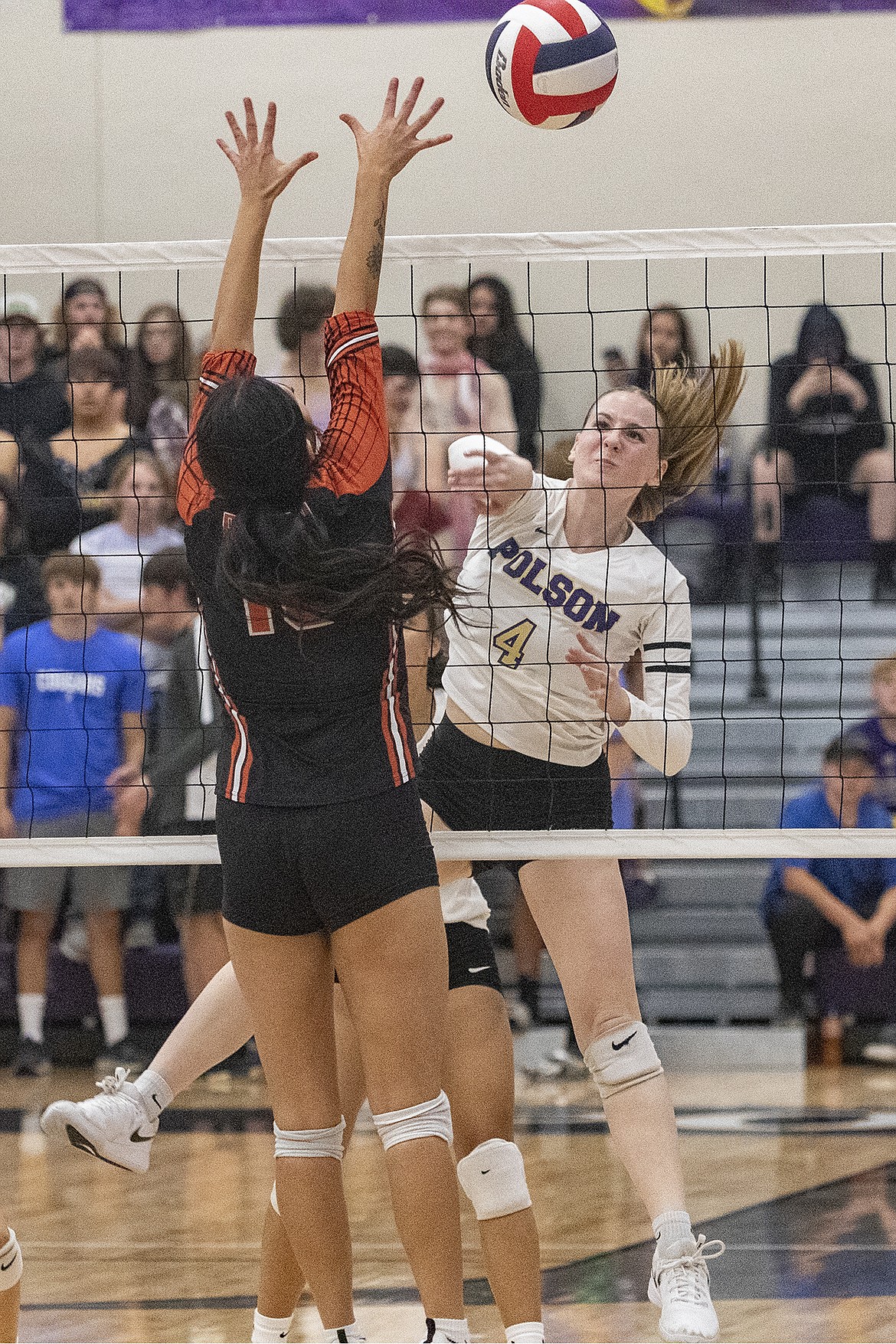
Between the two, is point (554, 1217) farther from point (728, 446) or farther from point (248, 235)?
point (728, 446)

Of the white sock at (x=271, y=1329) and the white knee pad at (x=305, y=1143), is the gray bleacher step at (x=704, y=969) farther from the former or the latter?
the white knee pad at (x=305, y=1143)

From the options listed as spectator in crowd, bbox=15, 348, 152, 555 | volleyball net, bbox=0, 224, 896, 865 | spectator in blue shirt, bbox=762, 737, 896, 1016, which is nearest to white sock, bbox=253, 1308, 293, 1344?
volleyball net, bbox=0, 224, 896, 865

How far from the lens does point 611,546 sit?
12.0 feet

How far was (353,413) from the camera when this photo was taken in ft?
9.43

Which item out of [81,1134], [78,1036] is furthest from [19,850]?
[78,1036]

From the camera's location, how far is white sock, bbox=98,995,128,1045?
652 cm

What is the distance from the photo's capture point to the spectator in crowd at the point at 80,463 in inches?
230

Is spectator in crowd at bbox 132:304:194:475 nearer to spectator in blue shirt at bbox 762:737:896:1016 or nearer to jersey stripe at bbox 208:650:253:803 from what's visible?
spectator in blue shirt at bbox 762:737:896:1016

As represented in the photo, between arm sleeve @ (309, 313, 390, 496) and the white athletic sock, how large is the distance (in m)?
1.44

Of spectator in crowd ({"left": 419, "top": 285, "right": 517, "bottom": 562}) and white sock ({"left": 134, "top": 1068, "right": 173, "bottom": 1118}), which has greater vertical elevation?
spectator in crowd ({"left": 419, "top": 285, "right": 517, "bottom": 562})

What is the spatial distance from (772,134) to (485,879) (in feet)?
15.8

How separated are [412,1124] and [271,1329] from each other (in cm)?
78

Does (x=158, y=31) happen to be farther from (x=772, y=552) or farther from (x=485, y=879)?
(x=485, y=879)

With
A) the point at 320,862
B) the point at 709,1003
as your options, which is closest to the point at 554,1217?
the point at 320,862
